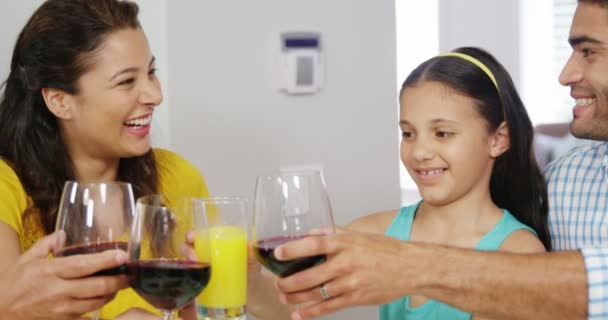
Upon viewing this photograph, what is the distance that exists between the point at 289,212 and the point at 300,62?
3.81 feet

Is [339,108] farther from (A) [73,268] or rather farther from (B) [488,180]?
(A) [73,268]

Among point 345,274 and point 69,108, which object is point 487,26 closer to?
point 69,108

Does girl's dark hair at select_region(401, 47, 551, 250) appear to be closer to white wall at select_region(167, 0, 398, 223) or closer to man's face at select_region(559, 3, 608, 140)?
man's face at select_region(559, 3, 608, 140)

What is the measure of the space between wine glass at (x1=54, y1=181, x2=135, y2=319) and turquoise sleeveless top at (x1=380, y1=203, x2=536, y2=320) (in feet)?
2.43

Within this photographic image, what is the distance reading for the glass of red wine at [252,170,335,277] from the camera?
1105mm

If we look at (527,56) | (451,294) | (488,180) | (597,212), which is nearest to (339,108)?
(488,180)

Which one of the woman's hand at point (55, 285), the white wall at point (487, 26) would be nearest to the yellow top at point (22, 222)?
the woman's hand at point (55, 285)

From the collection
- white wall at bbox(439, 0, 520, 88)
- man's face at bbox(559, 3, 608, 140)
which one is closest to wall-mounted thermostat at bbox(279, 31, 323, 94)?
man's face at bbox(559, 3, 608, 140)

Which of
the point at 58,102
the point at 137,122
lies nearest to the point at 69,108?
the point at 58,102

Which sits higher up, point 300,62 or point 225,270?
point 300,62

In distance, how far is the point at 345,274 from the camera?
1127 mm

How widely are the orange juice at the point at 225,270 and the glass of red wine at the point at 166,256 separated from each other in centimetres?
4

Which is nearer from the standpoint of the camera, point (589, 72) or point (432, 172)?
point (432, 172)

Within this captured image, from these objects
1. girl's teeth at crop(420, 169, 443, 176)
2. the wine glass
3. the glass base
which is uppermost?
the wine glass
